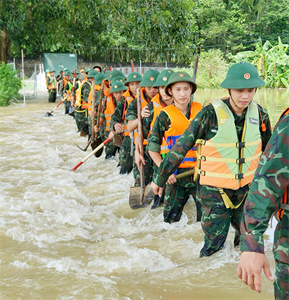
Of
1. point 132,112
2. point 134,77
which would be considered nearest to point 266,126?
point 132,112

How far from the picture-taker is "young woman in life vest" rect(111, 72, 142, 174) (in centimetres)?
697

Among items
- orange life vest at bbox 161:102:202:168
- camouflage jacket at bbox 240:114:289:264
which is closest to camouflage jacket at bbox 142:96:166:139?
orange life vest at bbox 161:102:202:168

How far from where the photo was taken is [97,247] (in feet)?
16.5

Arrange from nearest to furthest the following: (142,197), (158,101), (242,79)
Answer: (242,79), (158,101), (142,197)

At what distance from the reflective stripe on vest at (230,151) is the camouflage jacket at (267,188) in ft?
4.55

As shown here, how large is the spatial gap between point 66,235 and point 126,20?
253 inches

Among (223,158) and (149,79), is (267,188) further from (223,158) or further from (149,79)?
(149,79)

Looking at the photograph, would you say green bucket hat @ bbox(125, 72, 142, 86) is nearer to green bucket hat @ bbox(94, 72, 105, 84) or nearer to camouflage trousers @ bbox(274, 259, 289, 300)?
green bucket hat @ bbox(94, 72, 105, 84)

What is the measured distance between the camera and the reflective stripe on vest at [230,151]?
339 cm

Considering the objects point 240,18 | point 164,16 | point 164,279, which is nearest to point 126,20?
point 164,16

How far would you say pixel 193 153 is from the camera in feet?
15.1

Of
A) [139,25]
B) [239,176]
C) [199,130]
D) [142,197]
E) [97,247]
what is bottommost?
[97,247]

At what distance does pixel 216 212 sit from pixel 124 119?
4.16 meters

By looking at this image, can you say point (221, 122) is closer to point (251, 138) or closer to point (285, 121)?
point (251, 138)
